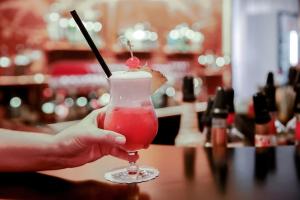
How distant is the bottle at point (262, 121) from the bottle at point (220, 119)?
0.11 m

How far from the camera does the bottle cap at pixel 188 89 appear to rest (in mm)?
1681

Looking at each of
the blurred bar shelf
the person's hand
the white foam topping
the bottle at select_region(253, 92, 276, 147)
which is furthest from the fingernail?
the blurred bar shelf

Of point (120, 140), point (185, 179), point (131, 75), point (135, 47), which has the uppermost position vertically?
point (135, 47)

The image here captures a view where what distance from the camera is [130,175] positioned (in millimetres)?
1120

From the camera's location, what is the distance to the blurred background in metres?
4.48

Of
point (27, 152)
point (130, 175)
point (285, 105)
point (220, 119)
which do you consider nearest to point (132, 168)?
point (130, 175)

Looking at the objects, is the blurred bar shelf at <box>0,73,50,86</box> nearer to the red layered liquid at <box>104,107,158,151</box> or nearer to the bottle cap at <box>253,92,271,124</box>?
the bottle cap at <box>253,92,271,124</box>

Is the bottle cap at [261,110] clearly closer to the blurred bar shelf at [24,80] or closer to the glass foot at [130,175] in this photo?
the glass foot at [130,175]

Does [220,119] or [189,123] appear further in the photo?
[189,123]

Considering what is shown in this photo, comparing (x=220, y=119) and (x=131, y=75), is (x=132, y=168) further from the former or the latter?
(x=220, y=119)

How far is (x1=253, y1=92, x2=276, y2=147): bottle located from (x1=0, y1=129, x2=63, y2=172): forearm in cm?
64

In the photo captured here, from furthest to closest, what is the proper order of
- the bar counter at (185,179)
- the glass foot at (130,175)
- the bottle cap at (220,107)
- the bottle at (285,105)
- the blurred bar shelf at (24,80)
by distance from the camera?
the blurred bar shelf at (24,80), the bottle at (285,105), the bottle cap at (220,107), the glass foot at (130,175), the bar counter at (185,179)

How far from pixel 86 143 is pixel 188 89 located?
69 centimetres

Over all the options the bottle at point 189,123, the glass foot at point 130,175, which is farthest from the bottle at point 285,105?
the glass foot at point 130,175
